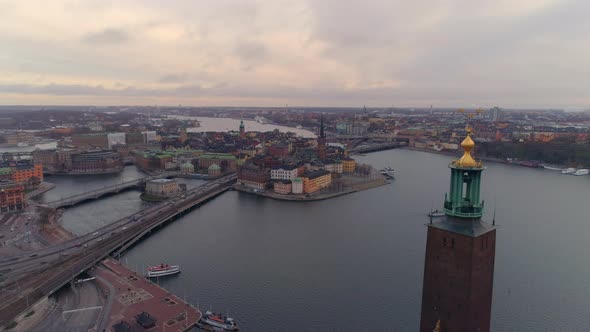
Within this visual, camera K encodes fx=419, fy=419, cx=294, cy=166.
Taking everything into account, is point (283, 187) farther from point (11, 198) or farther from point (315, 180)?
point (11, 198)

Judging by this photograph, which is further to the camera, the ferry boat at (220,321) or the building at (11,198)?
the building at (11,198)

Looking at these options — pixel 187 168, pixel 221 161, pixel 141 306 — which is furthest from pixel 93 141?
pixel 141 306

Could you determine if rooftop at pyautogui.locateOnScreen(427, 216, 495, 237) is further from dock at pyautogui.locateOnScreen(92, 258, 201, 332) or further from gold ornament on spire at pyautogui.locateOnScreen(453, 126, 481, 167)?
dock at pyautogui.locateOnScreen(92, 258, 201, 332)

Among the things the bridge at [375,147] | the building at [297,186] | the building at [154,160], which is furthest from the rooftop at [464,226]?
the bridge at [375,147]

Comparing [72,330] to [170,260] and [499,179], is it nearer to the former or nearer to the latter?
[170,260]

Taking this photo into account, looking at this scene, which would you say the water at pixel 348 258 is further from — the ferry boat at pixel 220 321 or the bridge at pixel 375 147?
the bridge at pixel 375 147

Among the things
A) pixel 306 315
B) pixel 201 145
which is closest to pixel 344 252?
pixel 306 315
